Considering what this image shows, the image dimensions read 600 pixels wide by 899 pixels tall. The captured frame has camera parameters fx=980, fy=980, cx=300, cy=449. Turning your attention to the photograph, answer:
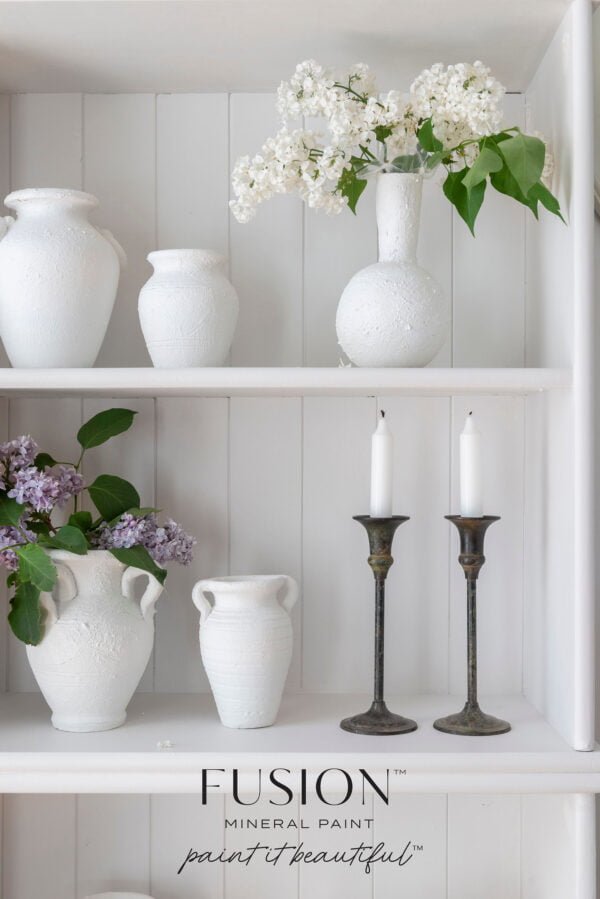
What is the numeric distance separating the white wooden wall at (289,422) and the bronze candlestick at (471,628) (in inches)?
6.7

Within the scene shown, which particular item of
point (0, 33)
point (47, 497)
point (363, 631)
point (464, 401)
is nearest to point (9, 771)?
point (47, 497)

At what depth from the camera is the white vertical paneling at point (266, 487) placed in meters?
1.37

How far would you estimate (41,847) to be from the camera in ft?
4.46

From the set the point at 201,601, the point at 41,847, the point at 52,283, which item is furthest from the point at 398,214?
the point at 41,847

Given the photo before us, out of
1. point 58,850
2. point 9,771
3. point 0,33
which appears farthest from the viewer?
point 58,850

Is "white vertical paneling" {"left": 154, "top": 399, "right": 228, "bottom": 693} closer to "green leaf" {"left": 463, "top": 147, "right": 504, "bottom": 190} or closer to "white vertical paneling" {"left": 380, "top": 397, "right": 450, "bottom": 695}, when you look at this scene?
"white vertical paneling" {"left": 380, "top": 397, "right": 450, "bottom": 695}

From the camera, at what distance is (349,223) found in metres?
1.38

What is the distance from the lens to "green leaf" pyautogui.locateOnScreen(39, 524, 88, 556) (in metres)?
1.14

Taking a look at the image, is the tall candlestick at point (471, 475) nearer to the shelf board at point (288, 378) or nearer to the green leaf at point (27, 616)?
the shelf board at point (288, 378)

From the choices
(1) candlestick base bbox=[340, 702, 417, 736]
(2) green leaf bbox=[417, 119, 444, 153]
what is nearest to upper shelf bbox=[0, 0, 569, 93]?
(2) green leaf bbox=[417, 119, 444, 153]

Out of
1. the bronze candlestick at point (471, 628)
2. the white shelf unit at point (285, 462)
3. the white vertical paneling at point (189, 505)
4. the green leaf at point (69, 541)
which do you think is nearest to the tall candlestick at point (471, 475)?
the bronze candlestick at point (471, 628)

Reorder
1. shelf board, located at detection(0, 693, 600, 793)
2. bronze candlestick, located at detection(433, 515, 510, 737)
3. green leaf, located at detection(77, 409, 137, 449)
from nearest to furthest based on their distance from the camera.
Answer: shelf board, located at detection(0, 693, 600, 793) → bronze candlestick, located at detection(433, 515, 510, 737) → green leaf, located at detection(77, 409, 137, 449)

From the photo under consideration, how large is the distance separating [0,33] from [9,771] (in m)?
0.87

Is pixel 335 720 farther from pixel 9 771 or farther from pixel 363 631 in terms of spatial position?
pixel 9 771
